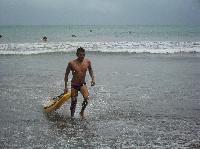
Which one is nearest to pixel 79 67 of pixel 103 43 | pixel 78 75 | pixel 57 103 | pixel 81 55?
pixel 78 75

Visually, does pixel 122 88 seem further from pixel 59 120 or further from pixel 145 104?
pixel 59 120

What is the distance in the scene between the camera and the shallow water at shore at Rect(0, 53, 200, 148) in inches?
292

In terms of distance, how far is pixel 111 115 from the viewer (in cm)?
961

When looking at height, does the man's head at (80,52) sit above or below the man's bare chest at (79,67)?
above

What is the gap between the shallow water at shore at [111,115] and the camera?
24.3 feet

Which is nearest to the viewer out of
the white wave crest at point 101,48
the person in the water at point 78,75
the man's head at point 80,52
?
the man's head at point 80,52

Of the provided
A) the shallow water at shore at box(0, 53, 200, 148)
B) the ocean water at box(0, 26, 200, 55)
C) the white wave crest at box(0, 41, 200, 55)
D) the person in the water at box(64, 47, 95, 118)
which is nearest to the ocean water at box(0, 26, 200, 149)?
the shallow water at shore at box(0, 53, 200, 148)

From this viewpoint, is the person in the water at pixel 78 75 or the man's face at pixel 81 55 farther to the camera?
the person in the water at pixel 78 75

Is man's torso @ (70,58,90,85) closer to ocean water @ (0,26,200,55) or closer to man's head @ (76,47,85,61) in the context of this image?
man's head @ (76,47,85,61)

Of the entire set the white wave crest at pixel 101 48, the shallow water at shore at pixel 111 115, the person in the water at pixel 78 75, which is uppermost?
the white wave crest at pixel 101 48

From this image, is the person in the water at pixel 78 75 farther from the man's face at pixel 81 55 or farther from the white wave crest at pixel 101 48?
the white wave crest at pixel 101 48

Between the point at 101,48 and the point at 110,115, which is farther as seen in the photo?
the point at 101,48

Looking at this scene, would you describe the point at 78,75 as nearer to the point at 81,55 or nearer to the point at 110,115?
the point at 81,55

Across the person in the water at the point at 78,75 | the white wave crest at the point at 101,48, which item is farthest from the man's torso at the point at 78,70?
the white wave crest at the point at 101,48
